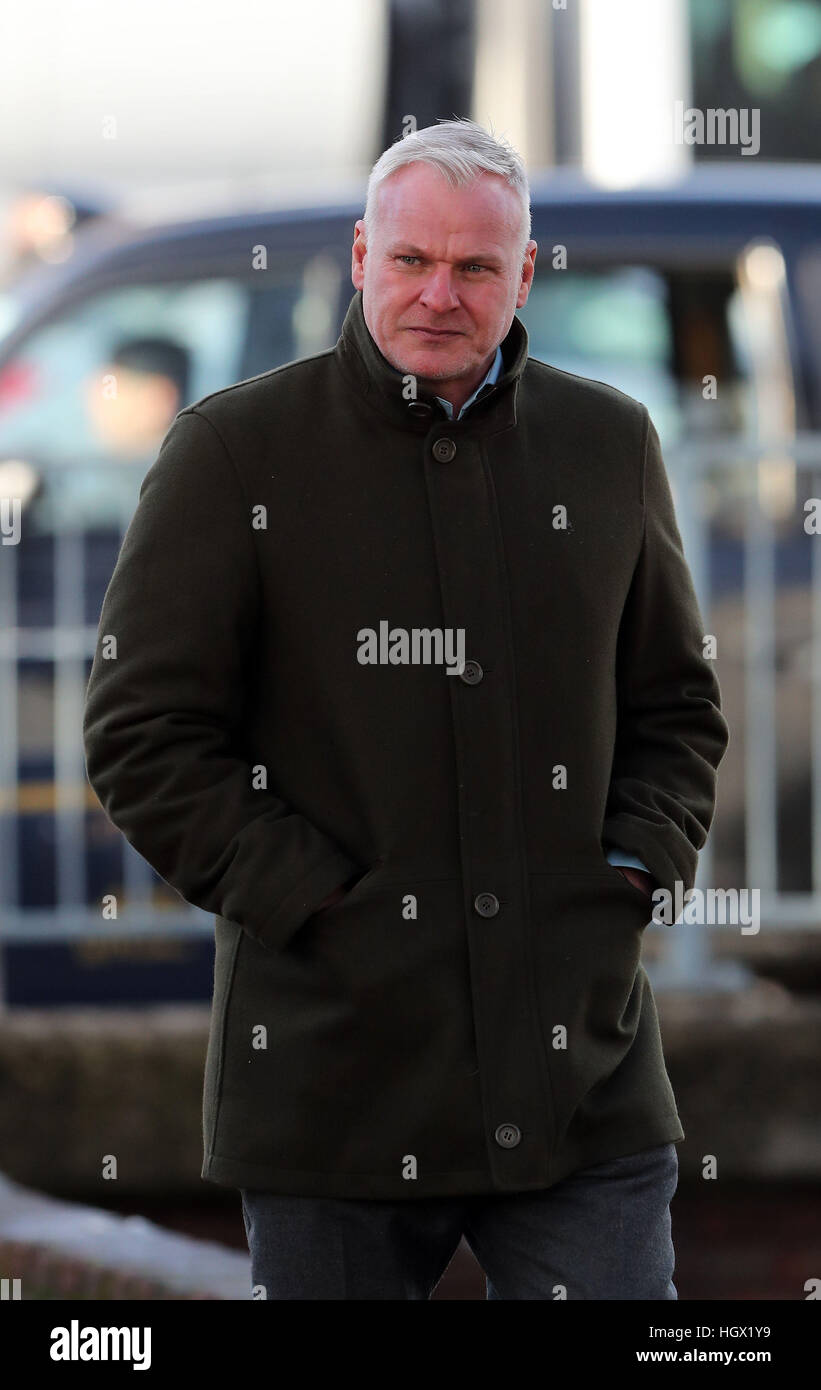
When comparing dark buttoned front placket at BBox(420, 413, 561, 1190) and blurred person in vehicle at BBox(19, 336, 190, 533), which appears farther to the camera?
blurred person in vehicle at BBox(19, 336, 190, 533)

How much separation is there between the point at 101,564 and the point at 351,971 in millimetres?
2999

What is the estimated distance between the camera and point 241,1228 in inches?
199

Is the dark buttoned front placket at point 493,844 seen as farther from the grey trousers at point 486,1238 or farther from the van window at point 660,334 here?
the van window at point 660,334

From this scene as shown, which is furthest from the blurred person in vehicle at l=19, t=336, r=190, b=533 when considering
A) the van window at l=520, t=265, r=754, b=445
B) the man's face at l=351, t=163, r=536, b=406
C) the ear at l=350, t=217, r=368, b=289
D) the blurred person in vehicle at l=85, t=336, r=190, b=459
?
the man's face at l=351, t=163, r=536, b=406

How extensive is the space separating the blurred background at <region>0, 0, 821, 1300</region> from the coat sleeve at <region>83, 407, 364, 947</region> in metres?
1.63

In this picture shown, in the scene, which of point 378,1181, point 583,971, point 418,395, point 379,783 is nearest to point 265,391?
point 418,395

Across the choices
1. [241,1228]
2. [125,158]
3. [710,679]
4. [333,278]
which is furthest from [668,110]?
[125,158]

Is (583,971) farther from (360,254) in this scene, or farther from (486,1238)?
(360,254)

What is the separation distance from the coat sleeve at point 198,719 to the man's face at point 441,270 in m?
0.22

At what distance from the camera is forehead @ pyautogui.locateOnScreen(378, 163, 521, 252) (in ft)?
7.39

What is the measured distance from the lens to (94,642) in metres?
3.88

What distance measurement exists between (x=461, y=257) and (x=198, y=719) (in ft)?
1.73

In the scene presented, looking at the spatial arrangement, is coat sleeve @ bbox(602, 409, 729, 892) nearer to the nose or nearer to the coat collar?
the coat collar

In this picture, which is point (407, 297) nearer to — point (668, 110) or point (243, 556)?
point (243, 556)
